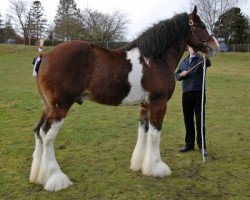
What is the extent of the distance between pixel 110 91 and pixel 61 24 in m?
48.9

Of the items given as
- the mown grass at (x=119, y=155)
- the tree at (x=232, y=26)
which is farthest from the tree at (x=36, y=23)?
the mown grass at (x=119, y=155)

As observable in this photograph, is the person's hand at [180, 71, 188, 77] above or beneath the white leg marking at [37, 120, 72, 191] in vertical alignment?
above

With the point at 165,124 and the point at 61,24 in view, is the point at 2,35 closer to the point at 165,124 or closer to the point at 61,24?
the point at 61,24

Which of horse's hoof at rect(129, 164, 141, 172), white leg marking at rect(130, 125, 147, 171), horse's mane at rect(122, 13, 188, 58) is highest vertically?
horse's mane at rect(122, 13, 188, 58)

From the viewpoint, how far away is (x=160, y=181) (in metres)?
5.21

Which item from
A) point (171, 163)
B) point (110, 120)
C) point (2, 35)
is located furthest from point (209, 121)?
point (2, 35)

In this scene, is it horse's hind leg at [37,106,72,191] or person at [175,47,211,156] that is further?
person at [175,47,211,156]

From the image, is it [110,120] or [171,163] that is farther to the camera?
[110,120]

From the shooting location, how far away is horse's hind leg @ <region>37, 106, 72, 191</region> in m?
4.73

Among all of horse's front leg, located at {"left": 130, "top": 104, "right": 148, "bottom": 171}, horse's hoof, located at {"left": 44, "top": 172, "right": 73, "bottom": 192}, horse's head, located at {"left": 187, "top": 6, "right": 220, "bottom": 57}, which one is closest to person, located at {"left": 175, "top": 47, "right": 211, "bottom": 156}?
horse's head, located at {"left": 187, "top": 6, "right": 220, "bottom": 57}

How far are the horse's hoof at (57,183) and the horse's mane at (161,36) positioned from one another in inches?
81.7

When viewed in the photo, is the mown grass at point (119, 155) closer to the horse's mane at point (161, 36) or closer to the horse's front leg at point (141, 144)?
the horse's front leg at point (141, 144)

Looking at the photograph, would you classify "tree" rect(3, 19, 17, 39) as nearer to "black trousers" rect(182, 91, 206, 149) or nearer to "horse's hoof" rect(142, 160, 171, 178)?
"black trousers" rect(182, 91, 206, 149)

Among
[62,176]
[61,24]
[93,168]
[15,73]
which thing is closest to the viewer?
[62,176]
